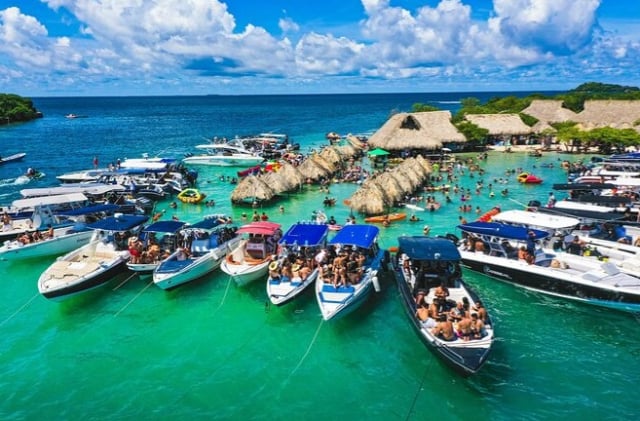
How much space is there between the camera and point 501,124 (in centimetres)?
5738

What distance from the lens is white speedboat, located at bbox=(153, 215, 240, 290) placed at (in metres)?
18.2

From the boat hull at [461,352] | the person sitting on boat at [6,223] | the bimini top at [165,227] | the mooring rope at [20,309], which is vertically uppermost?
the bimini top at [165,227]

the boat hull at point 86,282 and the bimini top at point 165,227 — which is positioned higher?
the bimini top at point 165,227

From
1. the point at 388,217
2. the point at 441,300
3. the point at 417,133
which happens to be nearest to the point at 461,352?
the point at 441,300

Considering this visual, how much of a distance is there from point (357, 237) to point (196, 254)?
7394 millimetres

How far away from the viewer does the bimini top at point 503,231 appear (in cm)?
1848

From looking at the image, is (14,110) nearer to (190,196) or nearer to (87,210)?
(190,196)

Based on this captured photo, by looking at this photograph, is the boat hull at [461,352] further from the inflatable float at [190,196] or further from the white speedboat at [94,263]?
the inflatable float at [190,196]

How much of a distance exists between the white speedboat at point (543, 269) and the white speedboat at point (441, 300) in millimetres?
2857

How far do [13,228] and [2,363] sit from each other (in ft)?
41.9

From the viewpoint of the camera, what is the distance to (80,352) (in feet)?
48.6

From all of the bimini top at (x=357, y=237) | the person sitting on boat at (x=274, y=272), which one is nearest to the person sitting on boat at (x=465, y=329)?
the bimini top at (x=357, y=237)

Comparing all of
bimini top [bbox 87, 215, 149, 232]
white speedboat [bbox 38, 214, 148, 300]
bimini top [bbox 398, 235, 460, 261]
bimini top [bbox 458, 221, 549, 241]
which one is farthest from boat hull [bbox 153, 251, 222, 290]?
bimini top [bbox 458, 221, 549, 241]

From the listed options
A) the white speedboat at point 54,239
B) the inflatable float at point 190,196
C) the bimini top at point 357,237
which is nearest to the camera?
the bimini top at point 357,237
